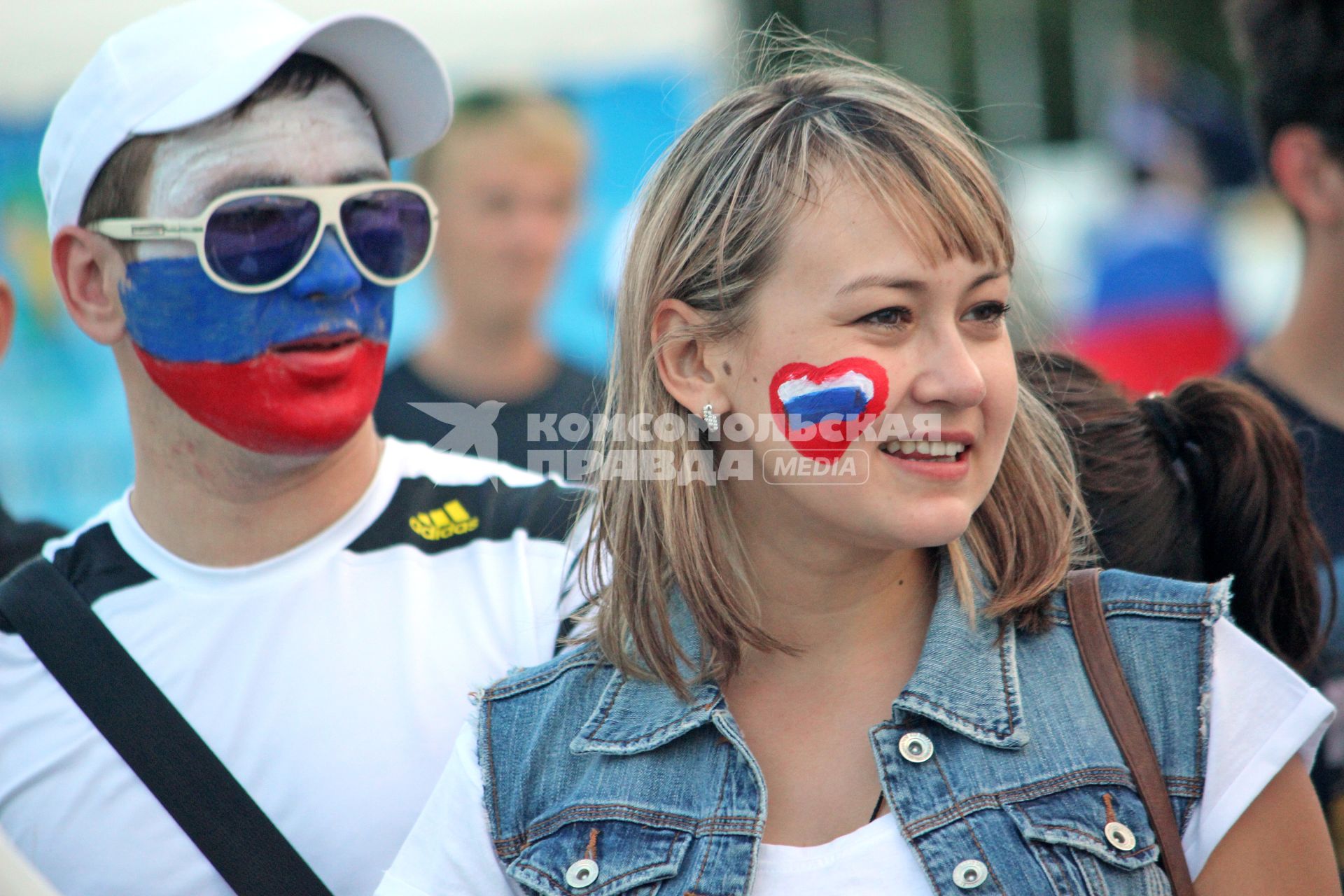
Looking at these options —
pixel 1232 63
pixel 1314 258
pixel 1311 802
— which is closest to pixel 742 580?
pixel 1311 802

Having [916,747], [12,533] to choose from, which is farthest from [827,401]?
[12,533]

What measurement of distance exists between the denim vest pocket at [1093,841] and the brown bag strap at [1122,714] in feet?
0.05

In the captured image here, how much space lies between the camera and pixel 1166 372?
7.24 meters

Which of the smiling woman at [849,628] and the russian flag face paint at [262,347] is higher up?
the russian flag face paint at [262,347]

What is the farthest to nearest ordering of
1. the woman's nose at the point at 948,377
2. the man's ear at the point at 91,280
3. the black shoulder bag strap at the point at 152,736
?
the man's ear at the point at 91,280
the black shoulder bag strap at the point at 152,736
the woman's nose at the point at 948,377

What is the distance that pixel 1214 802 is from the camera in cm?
171

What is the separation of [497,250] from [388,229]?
2639 mm

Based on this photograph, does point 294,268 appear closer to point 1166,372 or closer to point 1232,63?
point 1166,372

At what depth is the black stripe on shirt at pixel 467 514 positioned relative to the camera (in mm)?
2434

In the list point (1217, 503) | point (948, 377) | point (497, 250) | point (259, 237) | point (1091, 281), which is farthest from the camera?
point (1091, 281)

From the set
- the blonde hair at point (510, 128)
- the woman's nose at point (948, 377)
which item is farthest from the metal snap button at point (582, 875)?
the blonde hair at point (510, 128)

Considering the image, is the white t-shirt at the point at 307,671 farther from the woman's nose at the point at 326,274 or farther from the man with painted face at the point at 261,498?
the woman's nose at the point at 326,274

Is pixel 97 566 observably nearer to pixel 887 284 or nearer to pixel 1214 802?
pixel 887 284

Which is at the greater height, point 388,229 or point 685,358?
point 388,229
